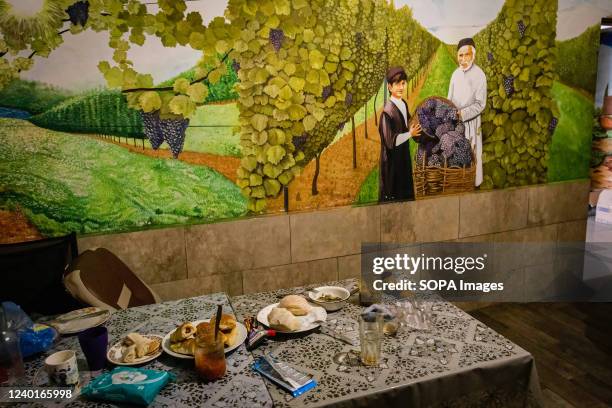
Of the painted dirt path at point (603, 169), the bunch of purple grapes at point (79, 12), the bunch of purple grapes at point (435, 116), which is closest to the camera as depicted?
the bunch of purple grapes at point (79, 12)

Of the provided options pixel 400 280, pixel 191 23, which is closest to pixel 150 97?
pixel 191 23

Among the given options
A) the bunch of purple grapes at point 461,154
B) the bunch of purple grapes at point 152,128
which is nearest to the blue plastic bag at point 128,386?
the bunch of purple grapes at point 152,128

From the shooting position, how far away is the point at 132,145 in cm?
260

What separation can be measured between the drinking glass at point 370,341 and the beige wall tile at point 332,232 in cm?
152

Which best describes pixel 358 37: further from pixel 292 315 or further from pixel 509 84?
pixel 292 315

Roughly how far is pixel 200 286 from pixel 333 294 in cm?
113

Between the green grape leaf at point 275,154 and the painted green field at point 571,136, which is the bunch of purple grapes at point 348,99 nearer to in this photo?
the green grape leaf at point 275,154

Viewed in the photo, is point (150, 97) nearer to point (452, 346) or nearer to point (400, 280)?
point (400, 280)

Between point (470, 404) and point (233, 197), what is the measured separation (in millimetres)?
1811

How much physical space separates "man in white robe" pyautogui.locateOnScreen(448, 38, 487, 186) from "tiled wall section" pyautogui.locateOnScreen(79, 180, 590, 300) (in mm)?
430

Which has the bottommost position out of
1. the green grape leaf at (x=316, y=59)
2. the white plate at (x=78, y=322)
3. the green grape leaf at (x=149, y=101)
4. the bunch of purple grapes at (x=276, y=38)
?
the white plate at (x=78, y=322)

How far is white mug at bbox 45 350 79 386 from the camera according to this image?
1388 mm

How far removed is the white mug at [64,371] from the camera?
4.55ft

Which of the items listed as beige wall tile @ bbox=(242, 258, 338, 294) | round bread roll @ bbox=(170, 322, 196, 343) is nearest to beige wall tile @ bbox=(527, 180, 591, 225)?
beige wall tile @ bbox=(242, 258, 338, 294)
